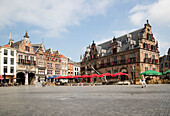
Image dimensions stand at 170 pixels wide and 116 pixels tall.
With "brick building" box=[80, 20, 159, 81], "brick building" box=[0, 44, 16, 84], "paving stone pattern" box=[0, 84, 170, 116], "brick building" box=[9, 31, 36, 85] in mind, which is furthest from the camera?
"brick building" box=[9, 31, 36, 85]

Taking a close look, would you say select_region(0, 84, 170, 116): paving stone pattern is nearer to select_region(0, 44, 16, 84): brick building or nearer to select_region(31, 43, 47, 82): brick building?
select_region(0, 44, 16, 84): brick building

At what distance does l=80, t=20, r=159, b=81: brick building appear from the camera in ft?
137

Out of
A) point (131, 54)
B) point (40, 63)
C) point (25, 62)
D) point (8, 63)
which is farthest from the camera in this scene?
point (40, 63)

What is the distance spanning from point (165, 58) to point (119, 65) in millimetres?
32733

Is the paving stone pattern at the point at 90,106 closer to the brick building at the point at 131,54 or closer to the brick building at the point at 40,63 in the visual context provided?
the brick building at the point at 131,54

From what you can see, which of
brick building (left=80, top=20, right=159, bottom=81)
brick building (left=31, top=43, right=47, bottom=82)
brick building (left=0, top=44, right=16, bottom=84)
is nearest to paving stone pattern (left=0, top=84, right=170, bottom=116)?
brick building (left=80, top=20, right=159, bottom=81)

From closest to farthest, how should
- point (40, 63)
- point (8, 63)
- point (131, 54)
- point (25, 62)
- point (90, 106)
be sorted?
point (90, 106)
point (131, 54)
point (8, 63)
point (25, 62)
point (40, 63)

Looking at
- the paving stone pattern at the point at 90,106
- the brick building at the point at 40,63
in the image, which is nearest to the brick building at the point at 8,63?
the brick building at the point at 40,63

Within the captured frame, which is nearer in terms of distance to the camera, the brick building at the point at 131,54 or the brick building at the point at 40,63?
the brick building at the point at 131,54

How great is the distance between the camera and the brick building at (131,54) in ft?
137

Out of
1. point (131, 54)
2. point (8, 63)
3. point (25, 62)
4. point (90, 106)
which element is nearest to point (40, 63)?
point (25, 62)

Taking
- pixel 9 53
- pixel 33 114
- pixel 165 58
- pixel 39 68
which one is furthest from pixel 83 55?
pixel 33 114

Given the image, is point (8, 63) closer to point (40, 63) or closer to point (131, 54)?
point (40, 63)

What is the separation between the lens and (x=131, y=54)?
43969 mm
